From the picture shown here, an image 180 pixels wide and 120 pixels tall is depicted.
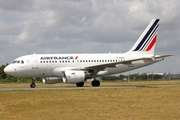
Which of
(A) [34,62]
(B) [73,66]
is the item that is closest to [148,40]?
(B) [73,66]

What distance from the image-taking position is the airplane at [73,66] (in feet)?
128

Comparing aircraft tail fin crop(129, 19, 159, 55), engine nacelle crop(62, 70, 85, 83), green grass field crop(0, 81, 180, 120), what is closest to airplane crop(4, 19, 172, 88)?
engine nacelle crop(62, 70, 85, 83)

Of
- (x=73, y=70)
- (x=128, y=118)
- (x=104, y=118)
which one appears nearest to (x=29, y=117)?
(x=104, y=118)

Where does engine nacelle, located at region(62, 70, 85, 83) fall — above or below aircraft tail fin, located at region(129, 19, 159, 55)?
below

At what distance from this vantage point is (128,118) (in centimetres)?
1561

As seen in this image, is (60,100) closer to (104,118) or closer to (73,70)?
(104,118)

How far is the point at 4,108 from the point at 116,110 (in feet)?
20.5

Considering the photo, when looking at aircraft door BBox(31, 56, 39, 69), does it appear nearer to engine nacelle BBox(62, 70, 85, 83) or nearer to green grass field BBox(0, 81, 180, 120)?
engine nacelle BBox(62, 70, 85, 83)

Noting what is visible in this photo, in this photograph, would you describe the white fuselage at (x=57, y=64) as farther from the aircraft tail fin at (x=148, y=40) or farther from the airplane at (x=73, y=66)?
the aircraft tail fin at (x=148, y=40)

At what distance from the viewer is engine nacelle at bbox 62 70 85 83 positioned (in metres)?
37.5

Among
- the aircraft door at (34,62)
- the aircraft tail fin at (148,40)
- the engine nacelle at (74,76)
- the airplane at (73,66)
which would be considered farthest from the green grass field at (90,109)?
the aircraft tail fin at (148,40)

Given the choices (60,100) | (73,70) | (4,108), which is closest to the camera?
(4,108)

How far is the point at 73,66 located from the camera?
41.2 m

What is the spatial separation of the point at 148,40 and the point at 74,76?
12.7 metres
